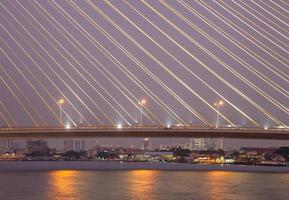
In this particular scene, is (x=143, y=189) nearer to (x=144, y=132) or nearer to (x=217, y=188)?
(x=217, y=188)

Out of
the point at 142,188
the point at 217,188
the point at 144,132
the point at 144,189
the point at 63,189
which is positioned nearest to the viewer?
the point at 63,189

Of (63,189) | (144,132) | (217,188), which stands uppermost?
(144,132)

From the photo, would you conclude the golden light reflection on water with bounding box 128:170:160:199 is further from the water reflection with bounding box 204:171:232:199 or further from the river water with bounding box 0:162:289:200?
the water reflection with bounding box 204:171:232:199

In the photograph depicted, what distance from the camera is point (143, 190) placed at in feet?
84.3

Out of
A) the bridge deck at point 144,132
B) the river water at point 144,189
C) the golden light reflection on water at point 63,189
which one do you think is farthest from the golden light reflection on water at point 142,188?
the bridge deck at point 144,132

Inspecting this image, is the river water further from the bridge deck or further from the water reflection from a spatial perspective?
the bridge deck

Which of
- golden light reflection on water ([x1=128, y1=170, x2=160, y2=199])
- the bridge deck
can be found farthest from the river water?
the bridge deck

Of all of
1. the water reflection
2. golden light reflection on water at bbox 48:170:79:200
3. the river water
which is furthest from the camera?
the water reflection

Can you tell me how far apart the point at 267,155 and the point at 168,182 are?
5067cm

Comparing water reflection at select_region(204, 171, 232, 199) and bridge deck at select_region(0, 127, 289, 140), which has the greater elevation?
bridge deck at select_region(0, 127, 289, 140)

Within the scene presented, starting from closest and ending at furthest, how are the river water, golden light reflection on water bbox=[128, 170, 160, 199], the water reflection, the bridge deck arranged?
the river water → golden light reflection on water bbox=[128, 170, 160, 199] → the water reflection → the bridge deck

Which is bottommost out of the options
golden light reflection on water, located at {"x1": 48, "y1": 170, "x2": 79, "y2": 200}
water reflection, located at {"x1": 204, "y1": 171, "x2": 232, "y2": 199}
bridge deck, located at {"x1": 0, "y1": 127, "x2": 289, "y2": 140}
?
water reflection, located at {"x1": 204, "y1": 171, "x2": 232, "y2": 199}

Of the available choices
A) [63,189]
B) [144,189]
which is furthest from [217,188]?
[63,189]

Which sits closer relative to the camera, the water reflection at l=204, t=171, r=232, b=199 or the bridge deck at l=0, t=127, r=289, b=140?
the water reflection at l=204, t=171, r=232, b=199
